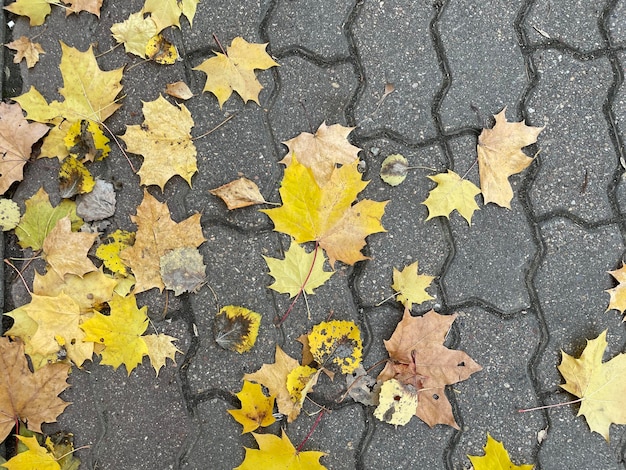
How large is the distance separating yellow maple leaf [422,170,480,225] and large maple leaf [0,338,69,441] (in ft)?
4.91

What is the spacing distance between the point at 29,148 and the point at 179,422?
117 cm

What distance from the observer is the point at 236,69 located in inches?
90.2

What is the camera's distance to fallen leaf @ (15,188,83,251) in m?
2.25

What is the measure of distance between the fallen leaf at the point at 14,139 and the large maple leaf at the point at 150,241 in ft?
1.58

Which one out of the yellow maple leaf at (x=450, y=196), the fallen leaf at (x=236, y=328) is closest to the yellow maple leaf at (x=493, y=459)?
the yellow maple leaf at (x=450, y=196)

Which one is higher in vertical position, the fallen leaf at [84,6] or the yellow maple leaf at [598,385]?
the fallen leaf at [84,6]

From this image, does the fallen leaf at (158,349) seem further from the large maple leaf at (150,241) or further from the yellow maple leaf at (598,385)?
the yellow maple leaf at (598,385)

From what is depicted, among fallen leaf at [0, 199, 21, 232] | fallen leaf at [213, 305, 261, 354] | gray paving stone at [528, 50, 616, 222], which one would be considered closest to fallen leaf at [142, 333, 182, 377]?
fallen leaf at [213, 305, 261, 354]

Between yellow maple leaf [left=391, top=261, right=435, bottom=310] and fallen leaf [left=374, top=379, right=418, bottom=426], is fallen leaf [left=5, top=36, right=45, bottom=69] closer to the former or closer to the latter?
yellow maple leaf [left=391, top=261, right=435, bottom=310]

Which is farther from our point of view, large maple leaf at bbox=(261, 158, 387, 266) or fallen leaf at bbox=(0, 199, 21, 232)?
fallen leaf at bbox=(0, 199, 21, 232)

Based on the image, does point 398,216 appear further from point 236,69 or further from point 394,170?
point 236,69

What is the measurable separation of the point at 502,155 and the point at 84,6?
1.69m

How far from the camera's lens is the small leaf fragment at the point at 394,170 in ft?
7.47

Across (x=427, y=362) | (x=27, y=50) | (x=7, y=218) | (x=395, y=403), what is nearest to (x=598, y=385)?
(x=427, y=362)
